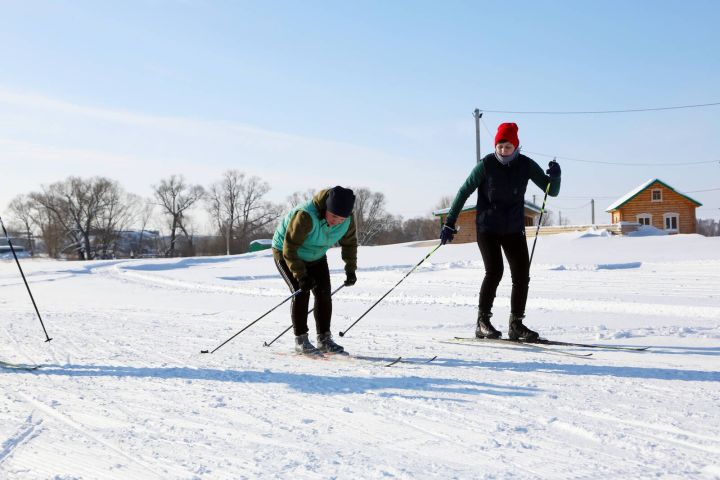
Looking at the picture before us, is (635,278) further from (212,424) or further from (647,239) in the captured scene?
(212,424)

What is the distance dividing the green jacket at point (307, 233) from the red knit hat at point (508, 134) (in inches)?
58.9

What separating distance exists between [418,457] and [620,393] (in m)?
1.51

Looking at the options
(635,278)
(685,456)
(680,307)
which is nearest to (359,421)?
(685,456)

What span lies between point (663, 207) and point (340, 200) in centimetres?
2922

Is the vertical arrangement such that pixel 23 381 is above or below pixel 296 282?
below

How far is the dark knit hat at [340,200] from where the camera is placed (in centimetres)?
424

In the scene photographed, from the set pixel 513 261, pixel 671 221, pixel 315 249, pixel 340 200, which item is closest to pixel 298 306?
pixel 315 249

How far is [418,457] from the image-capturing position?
89.7 inches

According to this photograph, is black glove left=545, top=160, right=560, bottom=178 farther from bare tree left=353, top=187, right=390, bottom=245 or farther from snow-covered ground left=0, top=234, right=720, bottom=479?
bare tree left=353, top=187, right=390, bottom=245

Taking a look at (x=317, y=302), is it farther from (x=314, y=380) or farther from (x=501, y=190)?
(x=501, y=190)

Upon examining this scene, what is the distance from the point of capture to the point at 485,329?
520 cm

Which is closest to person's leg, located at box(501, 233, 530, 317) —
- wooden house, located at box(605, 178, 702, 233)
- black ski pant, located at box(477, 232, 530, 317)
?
black ski pant, located at box(477, 232, 530, 317)

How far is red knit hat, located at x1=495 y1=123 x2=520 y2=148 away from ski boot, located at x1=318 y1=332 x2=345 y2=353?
7.31 feet

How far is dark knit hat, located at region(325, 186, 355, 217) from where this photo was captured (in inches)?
167
